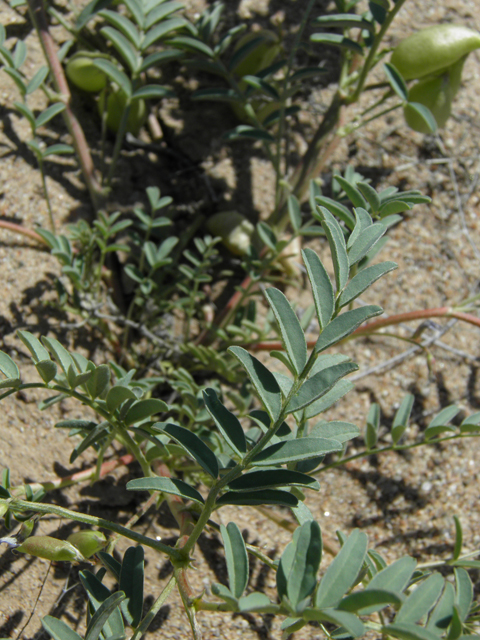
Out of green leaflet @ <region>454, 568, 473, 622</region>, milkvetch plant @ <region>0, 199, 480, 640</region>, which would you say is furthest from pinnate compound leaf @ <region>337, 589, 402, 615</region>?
green leaflet @ <region>454, 568, 473, 622</region>

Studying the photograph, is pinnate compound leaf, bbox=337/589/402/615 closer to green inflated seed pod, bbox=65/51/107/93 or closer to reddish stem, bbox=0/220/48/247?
Answer: reddish stem, bbox=0/220/48/247

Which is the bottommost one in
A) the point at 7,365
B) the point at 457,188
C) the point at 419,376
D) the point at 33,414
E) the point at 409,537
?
the point at 409,537

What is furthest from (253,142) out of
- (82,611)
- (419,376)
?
(82,611)

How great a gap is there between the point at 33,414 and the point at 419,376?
1.18 m

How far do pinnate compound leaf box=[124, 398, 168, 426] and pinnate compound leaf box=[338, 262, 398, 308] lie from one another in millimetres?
339

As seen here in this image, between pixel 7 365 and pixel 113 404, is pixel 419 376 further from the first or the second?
pixel 7 365

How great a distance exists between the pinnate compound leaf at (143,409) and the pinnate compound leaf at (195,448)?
0.07 m

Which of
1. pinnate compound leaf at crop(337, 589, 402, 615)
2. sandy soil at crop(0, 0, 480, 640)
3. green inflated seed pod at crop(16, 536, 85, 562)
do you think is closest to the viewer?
pinnate compound leaf at crop(337, 589, 402, 615)

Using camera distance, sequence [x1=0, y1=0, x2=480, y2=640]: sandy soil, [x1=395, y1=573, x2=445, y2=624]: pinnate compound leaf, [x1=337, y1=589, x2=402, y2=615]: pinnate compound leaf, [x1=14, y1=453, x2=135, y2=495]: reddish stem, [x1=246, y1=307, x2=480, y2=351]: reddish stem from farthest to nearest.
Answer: [x1=246, y1=307, x2=480, y2=351]: reddish stem → [x1=0, y1=0, x2=480, y2=640]: sandy soil → [x1=14, y1=453, x2=135, y2=495]: reddish stem → [x1=395, y1=573, x2=445, y2=624]: pinnate compound leaf → [x1=337, y1=589, x2=402, y2=615]: pinnate compound leaf

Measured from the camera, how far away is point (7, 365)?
0.91 metres

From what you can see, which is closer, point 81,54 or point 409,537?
point 409,537

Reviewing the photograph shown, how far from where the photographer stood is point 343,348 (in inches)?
69.0

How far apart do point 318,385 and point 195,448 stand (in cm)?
24

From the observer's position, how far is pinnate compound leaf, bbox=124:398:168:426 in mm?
846
